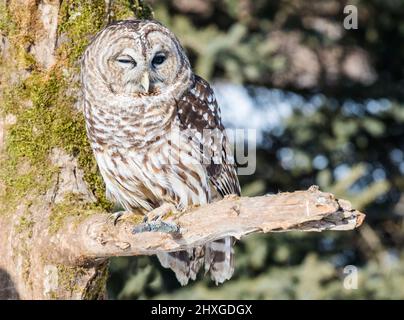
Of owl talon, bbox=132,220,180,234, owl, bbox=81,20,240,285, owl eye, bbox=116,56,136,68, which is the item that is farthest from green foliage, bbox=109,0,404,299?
owl talon, bbox=132,220,180,234

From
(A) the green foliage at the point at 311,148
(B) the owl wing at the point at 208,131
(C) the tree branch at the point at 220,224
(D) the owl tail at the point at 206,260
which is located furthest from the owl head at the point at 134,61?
(A) the green foliage at the point at 311,148

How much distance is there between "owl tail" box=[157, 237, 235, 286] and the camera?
15.9ft

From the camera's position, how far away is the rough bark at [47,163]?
4.09 meters

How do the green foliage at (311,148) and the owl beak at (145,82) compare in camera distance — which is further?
the green foliage at (311,148)

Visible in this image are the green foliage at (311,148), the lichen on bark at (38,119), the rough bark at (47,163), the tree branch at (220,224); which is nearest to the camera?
the tree branch at (220,224)

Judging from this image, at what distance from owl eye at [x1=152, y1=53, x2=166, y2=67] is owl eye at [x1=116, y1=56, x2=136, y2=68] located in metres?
0.11

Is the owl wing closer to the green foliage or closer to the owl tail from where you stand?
the owl tail

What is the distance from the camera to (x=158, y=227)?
11.7 feet

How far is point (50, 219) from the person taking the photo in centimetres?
411

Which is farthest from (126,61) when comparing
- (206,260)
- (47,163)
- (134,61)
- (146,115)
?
(206,260)

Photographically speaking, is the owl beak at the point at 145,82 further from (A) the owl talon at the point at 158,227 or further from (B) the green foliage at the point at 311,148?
(B) the green foliage at the point at 311,148

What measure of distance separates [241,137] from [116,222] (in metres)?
3.28

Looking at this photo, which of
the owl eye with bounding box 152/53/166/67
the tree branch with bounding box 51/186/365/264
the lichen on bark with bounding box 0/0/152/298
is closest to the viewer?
the tree branch with bounding box 51/186/365/264
